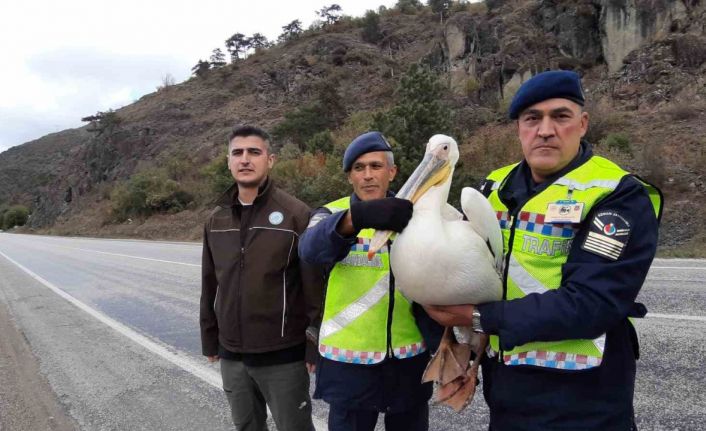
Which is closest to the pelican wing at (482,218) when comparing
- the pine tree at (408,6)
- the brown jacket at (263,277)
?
the brown jacket at (263,277)

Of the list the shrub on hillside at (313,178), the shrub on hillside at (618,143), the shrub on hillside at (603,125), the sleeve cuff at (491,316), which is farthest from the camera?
the shrub on hillside at (313,178)

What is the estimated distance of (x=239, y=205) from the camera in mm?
2779

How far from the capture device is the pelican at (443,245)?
1.61 metres

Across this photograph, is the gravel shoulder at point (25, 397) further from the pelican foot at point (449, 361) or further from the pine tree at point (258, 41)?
the pine tree at point (258, 41)

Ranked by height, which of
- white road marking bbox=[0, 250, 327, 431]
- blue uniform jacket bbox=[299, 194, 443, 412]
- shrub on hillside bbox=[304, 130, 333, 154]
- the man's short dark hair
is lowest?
white road marking bbox=[0, 250, 327, 431]

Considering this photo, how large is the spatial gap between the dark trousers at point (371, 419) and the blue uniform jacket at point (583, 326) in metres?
0.59

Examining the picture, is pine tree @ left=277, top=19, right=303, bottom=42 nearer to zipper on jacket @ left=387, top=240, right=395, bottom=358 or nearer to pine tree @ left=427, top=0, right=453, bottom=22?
pine tree @ left=427, top=0, right=453, bottom=22

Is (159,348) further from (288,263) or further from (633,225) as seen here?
(633,225)

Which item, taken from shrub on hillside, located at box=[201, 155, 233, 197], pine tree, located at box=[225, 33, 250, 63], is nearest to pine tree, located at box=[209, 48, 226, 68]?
pine tree, located at box=[225, 33, 250, 63]

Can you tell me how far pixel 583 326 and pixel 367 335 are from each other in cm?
96

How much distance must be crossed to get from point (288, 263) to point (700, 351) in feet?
12.2

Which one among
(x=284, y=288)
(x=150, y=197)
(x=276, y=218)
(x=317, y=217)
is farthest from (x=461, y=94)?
(x=317, y=217)

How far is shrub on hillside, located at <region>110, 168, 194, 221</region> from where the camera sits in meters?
35.4

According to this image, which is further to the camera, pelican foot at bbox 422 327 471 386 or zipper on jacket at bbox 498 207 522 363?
pelican foot at bbox 422 327 471 386
